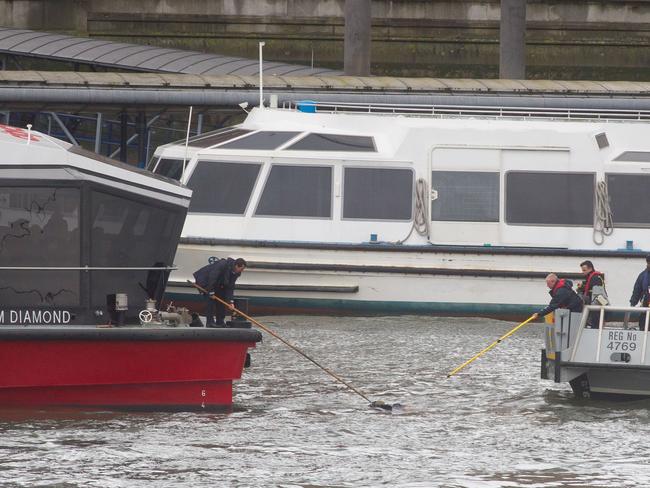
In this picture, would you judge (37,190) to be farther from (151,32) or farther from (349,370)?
(151,32)

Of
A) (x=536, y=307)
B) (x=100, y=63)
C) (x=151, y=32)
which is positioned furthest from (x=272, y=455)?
(x=151, y=32)

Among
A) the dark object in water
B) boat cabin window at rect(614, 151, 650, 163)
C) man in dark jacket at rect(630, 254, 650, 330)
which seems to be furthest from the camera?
boat cabin window at rect(614, 151, 650, 163)

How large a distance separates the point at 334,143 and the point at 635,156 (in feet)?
14.4

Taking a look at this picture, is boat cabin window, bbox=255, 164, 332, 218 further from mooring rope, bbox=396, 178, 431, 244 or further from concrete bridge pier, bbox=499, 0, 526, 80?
concrete bridge pier, bbox=499, 0, 526, 80

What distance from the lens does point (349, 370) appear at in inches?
758

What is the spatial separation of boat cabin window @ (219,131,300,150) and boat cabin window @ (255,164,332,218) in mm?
368

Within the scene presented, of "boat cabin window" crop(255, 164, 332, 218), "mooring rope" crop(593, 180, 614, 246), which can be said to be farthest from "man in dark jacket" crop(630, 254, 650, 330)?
"boat cabin window" crop(255, 164, 332, 218)

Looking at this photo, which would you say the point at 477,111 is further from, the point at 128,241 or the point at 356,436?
the point at 356,436

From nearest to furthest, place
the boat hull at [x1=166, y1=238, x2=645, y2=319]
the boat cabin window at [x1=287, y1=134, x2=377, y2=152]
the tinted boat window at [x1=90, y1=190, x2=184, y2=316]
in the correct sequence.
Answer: the tinted boat window at [x1=90, y1=190, x2=184, y2=316] → the boat hull at [x1=166, y1=238, x2=645, y2=319] → the boat cabin window at [x1=287, y1=134, x2=377, y2=152]

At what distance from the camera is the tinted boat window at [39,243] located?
1577cm

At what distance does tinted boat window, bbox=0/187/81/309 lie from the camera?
621 inches

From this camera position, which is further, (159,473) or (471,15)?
(471,15)

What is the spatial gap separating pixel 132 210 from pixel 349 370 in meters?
4.09

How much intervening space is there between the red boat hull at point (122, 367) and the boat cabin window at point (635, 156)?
9.41 m
